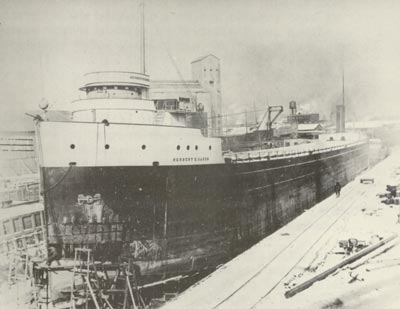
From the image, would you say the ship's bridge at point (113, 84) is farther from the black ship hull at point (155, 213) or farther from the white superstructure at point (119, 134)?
the black ship hull at point (155, 213)

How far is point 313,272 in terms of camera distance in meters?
8.66

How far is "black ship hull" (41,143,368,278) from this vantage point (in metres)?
8.61

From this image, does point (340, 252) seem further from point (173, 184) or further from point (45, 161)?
point (45, 161)

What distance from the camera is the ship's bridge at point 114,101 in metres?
10.1

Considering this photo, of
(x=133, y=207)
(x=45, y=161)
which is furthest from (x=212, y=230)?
(x=45, y=161)

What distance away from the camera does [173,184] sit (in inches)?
374

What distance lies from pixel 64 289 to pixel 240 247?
5491mm

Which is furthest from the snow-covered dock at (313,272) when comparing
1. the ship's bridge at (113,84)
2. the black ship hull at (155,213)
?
the ship's bridge at (113,84)

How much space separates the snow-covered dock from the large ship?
114 centimetres

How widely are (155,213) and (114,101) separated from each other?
3335 mm

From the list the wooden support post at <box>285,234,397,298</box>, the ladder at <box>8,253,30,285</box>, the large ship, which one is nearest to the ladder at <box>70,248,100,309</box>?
the large ship

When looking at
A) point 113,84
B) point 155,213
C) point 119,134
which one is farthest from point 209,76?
point 155,213

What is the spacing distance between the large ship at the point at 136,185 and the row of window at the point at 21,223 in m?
5.71

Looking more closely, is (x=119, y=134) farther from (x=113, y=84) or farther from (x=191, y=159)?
(x=191, y=159)
